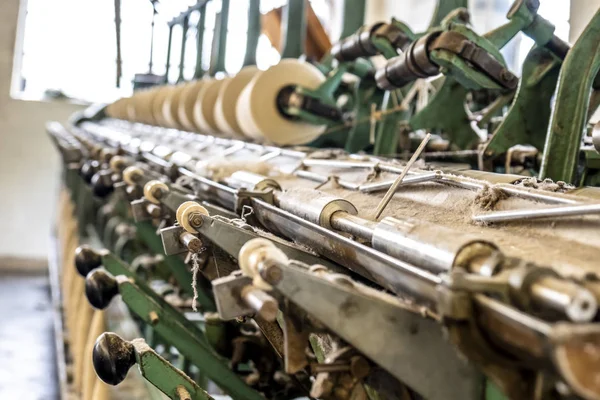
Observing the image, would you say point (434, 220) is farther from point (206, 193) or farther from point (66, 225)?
point (66, 225)

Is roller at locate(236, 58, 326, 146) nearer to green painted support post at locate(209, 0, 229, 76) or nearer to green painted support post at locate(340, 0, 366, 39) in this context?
green painted support post at locate(340, 0, 366, 39)

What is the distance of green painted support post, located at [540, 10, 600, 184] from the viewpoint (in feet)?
5.52

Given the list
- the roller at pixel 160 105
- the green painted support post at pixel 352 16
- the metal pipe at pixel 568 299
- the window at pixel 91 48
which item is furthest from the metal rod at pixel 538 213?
the window at pixel 91 48

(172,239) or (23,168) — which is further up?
(172,239)

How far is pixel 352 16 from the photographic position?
133 inches

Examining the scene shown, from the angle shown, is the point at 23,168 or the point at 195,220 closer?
the point at 195,220

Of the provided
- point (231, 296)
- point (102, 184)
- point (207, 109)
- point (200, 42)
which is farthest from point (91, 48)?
point (231, 296)

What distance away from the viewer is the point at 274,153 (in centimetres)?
243

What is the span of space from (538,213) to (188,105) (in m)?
3.70

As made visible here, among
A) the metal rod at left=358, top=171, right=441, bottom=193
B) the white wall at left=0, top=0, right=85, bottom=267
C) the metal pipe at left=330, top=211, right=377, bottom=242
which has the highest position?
the metal rod at left=358, top=171, right=441, bottom=193

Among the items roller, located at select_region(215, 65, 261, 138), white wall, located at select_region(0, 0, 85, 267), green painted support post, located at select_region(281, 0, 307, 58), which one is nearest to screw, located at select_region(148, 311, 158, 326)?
roller, located at select_region(215, 65, 261, 138)

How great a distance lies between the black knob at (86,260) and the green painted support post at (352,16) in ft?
5.59

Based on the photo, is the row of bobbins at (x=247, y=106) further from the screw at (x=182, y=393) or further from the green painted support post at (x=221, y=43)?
the screw at (x=182, y=393)

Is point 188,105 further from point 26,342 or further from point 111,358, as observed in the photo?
point 111,358
